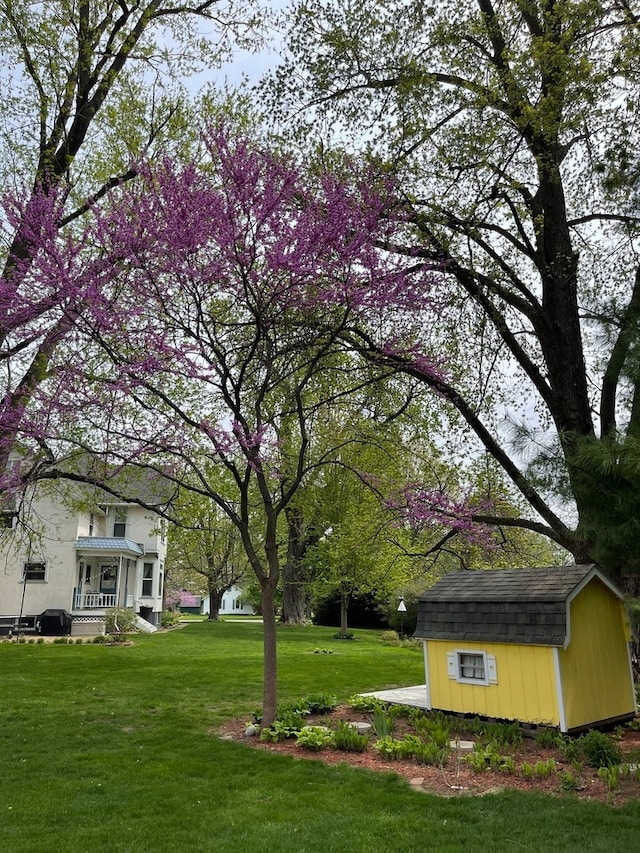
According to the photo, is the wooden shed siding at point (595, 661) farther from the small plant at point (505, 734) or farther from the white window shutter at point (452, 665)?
the white window shutter at point (452, 665)

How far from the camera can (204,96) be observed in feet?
34.2

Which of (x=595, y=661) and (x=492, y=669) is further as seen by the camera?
(x=492, y=669)

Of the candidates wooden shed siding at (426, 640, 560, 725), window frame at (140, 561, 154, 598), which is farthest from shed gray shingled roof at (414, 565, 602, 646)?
window frame at (140, 561, 154, 598)

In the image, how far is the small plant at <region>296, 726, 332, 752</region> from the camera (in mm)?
6770

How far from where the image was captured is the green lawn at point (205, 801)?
169 inches

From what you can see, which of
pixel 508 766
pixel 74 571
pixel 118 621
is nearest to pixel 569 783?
pixel 508 766

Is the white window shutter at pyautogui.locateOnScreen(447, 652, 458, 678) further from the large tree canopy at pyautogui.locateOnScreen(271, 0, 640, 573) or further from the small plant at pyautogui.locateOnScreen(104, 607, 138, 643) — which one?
the small plant at pyautogui.locateOnScreen(104, 607, 138, 643)

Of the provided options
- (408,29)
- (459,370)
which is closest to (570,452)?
(459,370)

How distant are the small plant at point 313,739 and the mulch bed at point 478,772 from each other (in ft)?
0.19

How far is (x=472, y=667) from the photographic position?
8320 millimetres

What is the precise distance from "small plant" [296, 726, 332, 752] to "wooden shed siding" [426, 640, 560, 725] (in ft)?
7.30

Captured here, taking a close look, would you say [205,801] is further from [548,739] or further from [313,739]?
[548,739]

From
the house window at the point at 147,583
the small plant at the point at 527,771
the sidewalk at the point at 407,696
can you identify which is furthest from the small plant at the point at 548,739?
the house window at the point at 147,583

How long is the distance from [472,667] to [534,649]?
1085 mm
